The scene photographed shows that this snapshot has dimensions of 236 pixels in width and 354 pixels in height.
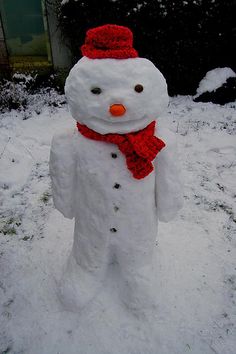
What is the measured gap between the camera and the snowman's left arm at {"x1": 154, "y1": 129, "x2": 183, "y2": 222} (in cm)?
204

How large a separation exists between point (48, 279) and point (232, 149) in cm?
296

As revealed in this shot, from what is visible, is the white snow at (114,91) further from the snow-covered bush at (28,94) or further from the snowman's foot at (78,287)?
the snow-covered bush at (28,94)

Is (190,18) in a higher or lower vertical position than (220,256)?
higher

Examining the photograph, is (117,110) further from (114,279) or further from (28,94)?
(28,94)

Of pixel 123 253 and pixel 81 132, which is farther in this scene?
pixel 123 253

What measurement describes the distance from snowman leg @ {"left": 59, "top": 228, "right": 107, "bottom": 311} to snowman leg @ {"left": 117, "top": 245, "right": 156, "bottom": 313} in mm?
145

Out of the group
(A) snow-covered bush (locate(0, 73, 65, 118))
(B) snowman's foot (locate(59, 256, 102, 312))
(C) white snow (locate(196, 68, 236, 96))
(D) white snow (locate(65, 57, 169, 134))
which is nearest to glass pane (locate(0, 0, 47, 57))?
(A) snow-covered bush (locate(0, 73, 65, 118))

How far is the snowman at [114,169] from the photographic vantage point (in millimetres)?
1762

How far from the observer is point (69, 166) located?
2.09 metres

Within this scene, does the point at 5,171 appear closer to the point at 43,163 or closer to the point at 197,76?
the point at 43,163

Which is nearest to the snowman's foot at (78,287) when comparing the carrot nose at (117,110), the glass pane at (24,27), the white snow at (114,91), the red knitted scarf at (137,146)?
the red knitted scarf at (137,146)

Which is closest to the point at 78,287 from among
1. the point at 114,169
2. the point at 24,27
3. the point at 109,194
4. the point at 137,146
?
the point at 109,194

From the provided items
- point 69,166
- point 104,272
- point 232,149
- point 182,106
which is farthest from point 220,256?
point 182,106

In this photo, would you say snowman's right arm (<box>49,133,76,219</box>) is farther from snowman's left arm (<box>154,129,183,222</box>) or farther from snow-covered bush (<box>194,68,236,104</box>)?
snow-covered bush (<box>194,68,236,104</box>)
